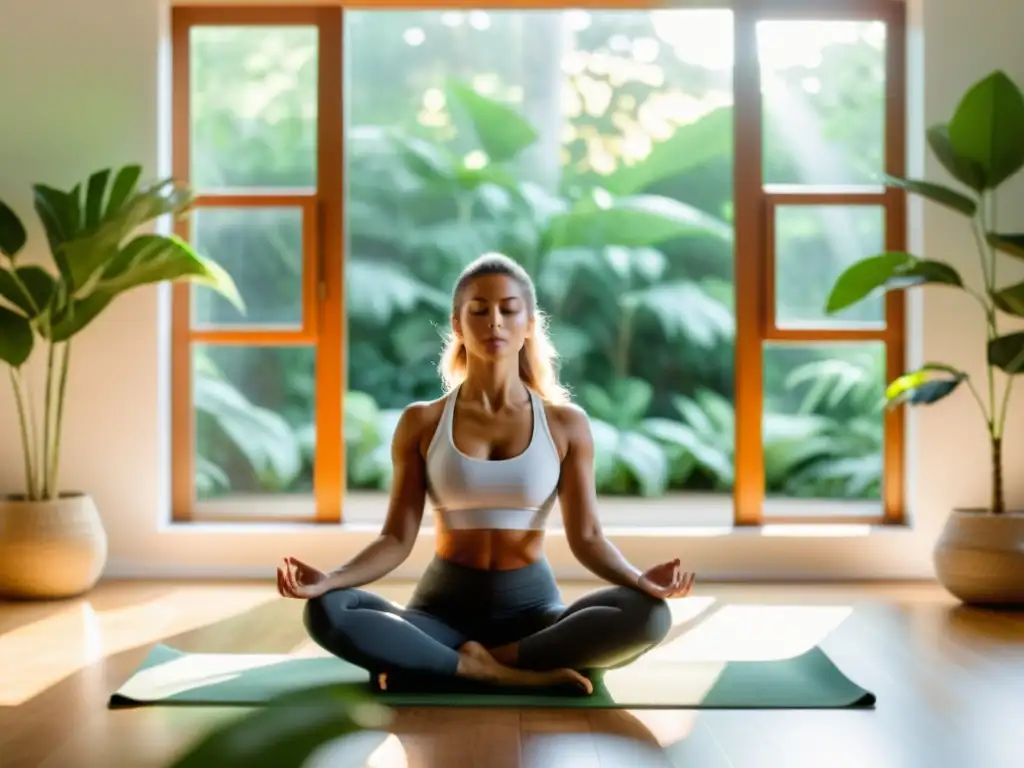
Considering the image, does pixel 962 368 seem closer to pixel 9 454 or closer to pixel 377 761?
pixel 377 761

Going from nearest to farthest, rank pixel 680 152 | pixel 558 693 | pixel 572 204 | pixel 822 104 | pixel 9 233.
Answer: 1. pixel 558 693
2. pixel 9 233
3. pixel 822 104
4. pixel 680 152
5. pixel 572 204

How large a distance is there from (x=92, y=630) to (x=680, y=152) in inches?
163

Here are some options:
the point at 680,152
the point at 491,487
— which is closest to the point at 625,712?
the point at 491,487

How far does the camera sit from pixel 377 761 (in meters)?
2.16

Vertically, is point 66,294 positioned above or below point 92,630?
above

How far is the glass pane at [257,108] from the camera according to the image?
466cm

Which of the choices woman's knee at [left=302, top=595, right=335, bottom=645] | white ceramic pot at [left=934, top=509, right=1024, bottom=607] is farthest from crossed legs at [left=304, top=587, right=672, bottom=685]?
white ceramic pot at [left=934, top=509, right=1024, bottom=607]

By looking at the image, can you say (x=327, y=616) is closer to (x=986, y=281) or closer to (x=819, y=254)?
(x=986, y=281)

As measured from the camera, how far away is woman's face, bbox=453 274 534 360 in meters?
2.76

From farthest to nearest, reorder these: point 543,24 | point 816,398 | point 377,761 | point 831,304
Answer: point 543,24, point 816,398, point 831,304, point 377,761

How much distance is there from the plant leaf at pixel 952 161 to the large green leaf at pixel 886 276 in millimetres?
291

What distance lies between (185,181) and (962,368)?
9.49 ft

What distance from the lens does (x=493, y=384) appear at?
2.82 metres

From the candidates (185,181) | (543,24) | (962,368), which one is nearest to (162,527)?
(185,181)
